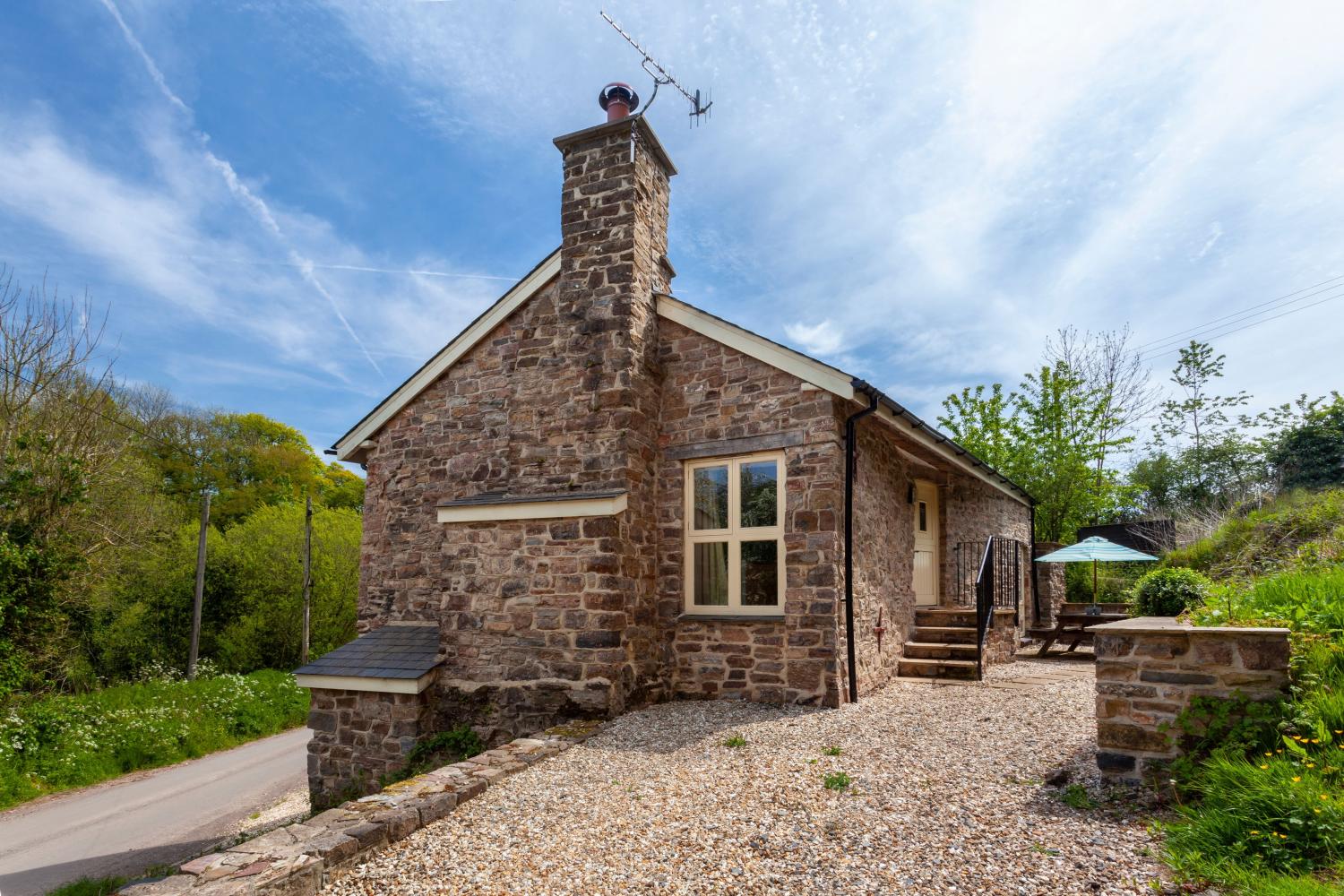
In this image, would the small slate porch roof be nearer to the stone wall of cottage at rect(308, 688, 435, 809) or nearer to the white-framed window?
the stone wall of cottage at rect(308, 688, 435, 809)

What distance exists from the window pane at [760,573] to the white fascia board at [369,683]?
353cm

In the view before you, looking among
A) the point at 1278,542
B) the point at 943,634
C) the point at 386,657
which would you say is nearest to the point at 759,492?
the point at 943,634

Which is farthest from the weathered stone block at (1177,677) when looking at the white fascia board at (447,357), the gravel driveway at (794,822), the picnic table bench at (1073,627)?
the picnic table bench at (1073,627)

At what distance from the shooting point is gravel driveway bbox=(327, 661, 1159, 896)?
359 centimetres

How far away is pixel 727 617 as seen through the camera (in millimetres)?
7863

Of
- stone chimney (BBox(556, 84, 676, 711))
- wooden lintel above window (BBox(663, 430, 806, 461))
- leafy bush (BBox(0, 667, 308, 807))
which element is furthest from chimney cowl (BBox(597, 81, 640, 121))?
leafy bush (BBox(0, 667, 308, 807))

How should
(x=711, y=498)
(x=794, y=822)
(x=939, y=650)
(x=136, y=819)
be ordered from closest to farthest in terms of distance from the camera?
1. (x=794, y=822)
2. (x=711, y=498)
3. (x=939, y=650)
4. (x=136, y=819)

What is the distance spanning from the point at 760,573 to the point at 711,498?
1.02 meters

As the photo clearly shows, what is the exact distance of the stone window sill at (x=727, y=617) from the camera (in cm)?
764

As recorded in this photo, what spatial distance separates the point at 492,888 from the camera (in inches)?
148

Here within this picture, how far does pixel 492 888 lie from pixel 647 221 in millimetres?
6885

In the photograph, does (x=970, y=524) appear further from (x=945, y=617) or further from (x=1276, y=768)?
(x=1276, y=768)

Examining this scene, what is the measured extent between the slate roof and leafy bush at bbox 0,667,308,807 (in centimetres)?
622

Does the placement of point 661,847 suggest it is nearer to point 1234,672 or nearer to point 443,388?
point 1234,672
